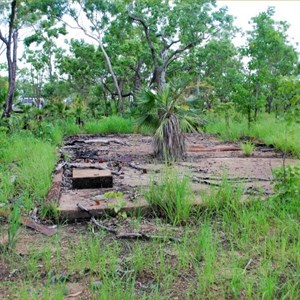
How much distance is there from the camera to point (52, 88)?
2569 cm

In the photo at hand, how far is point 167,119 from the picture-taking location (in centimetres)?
589

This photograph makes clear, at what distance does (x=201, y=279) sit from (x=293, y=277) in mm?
473

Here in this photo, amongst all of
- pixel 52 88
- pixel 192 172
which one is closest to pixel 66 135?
pixel 192 172

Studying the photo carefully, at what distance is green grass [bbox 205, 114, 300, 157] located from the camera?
651 cm

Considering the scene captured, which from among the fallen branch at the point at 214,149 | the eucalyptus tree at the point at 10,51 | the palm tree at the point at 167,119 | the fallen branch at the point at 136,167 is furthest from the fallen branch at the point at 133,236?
the eucalyptus tree at the point at 10,51

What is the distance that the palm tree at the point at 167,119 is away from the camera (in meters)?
5.81

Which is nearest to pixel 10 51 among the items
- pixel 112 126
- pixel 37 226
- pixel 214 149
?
pixel 112 126

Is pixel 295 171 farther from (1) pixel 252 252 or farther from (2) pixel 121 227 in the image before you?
(2) pixel 121 227

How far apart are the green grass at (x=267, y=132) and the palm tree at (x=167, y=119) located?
5.24 ft

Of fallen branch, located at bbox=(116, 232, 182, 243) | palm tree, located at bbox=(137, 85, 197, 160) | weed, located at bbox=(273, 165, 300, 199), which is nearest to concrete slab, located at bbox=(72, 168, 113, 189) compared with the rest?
fallen branch, located at bbox=(116, 232, 182, 243)

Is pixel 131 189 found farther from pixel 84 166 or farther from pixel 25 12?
pixel 25 12

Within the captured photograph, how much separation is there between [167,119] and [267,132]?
127 inches

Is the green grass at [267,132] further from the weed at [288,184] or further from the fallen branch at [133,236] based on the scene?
the fallen branch at [133,236]

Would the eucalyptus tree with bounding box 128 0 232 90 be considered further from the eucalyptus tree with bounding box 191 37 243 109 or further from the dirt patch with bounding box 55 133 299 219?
the dirt patch with bounding box 55 133 299 219
